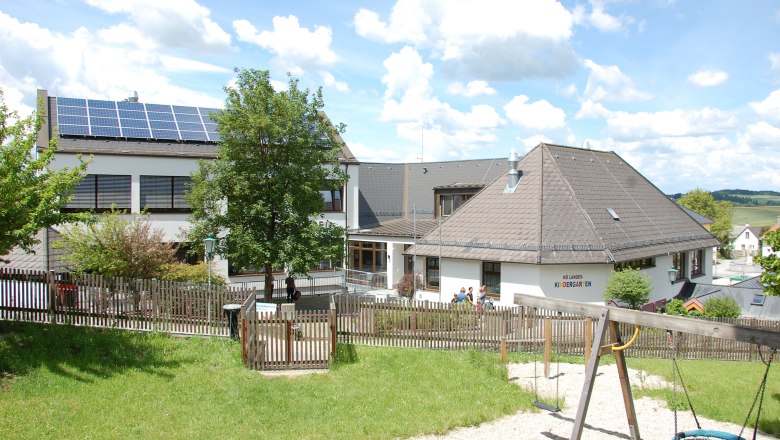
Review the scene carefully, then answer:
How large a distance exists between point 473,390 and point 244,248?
29.7 ft

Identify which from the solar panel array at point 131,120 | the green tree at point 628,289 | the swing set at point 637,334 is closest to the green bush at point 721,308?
the green tree at point 628,289

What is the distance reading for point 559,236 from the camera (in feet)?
86.7

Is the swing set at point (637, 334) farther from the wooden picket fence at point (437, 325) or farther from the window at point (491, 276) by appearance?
the window at point (491, 276)

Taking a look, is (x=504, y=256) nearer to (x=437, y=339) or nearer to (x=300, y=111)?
(x=437, y=339)

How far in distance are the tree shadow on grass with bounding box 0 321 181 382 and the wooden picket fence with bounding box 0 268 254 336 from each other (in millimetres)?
479

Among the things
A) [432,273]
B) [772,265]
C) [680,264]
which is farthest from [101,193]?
[680,264]

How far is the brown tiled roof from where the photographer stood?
2616 centimetres

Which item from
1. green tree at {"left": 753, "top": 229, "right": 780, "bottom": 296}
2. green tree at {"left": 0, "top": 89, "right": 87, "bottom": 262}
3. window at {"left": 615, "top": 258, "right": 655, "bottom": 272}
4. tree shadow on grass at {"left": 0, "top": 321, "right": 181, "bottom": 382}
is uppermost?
green tree at {"left": 0, "top": 89, "right": 87, "bottom": 262}

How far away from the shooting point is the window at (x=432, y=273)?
29.2 m

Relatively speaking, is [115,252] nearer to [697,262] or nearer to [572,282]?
[572,282]

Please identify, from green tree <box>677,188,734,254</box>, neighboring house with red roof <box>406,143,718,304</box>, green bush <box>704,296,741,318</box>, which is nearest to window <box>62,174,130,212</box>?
neighboring house with red roof <box>406,143,718,304</box>

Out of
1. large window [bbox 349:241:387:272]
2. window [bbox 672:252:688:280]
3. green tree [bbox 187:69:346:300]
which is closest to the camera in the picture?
green tree [bbox 187:69:346:300]

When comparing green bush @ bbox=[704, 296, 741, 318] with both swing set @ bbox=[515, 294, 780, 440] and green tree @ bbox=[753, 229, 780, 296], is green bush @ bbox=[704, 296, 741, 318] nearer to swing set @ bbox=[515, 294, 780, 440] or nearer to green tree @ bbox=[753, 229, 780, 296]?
green tree @ bbox=[753, 229, 780, 296]

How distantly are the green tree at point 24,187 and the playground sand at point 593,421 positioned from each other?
29.2 feet
